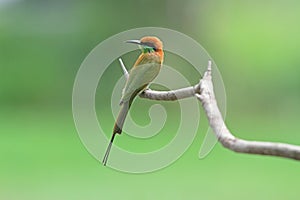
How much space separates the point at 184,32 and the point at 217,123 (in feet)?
10.7

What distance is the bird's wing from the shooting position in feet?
0.94

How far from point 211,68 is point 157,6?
3556 millimetres

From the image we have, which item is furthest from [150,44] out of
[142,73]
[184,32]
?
[184,32]

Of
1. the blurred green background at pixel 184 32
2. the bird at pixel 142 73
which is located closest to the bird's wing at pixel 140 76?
the bird at pixel 142 73

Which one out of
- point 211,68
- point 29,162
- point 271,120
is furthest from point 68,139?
point 211,68

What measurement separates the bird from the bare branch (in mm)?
17

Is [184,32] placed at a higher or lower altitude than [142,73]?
higher

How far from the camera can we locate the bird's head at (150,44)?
0.31 m

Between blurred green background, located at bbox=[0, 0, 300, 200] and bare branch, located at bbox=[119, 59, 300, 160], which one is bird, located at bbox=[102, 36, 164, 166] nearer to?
bare branch, located at bbox=[119, 59, 300, 160]

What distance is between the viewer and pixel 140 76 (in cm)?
30

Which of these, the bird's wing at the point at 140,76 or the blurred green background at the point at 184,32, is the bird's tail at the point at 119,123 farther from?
the blurred green background at the point at 184,32

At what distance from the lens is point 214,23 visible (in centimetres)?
354

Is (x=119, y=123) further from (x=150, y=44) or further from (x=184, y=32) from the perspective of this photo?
(x=184, y=32)

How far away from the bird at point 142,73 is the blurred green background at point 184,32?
116 inches
